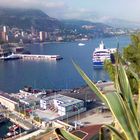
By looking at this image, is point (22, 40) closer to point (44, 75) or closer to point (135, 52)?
point (44, 75)

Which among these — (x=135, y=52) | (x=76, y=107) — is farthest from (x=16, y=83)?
(x=135, y=52)

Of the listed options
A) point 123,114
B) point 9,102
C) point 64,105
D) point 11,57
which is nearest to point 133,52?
point 123,114

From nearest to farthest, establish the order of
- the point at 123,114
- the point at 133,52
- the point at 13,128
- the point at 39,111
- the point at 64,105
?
A: 1. the point at 123,114
2. the point at 133,52
3. the point at 13,128
4. the point at 64,105
5. the point at 39,111

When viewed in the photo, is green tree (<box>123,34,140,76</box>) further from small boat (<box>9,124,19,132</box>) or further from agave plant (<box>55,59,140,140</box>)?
small boat (<box>9,124,19,132</box>)

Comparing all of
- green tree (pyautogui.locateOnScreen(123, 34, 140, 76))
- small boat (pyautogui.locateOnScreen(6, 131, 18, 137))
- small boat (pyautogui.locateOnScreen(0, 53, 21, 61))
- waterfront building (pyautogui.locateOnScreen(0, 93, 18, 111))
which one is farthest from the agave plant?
small boat (pyautogui.locateOnScreen(0, 53, 21, 61))

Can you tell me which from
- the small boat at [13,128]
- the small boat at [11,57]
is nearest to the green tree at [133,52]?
the small boat at [13,128]

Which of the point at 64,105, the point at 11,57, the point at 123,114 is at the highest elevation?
the point at 123,114

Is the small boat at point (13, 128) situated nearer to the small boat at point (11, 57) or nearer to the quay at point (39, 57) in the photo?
the quay at point (39, 57)

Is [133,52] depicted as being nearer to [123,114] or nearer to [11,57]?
[123,114]
